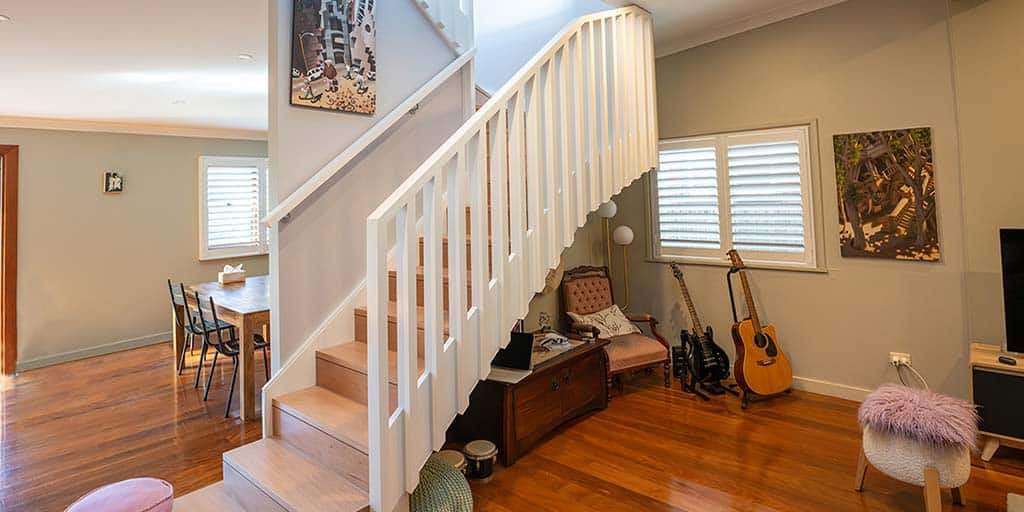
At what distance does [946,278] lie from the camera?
3.12 m

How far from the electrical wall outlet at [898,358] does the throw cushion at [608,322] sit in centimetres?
173

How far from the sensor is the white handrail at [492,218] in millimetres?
1755

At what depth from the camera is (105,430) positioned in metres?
3.32

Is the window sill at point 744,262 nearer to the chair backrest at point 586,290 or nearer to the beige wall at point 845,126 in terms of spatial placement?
the beige wall at point 845,126

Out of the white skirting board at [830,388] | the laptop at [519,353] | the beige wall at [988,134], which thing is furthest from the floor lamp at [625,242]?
the beige wall at [988,134]

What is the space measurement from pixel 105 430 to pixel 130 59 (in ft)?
8.33

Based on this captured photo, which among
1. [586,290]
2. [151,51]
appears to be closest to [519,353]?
[586,290]

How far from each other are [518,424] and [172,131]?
551 cm

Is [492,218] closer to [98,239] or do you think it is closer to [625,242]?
[625,242]


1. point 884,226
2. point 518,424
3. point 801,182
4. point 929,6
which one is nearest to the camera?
point 518,424

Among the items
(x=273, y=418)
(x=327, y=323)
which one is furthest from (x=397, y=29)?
(x=273, y=418)

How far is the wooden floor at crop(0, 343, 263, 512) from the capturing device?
2.68 metres

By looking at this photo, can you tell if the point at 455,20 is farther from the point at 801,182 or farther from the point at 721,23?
the point at 801,182

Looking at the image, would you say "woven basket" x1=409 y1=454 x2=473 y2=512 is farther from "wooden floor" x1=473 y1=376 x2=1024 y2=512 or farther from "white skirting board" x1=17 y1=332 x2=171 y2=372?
"white skirting board" x1=17 y1=332 x2=171 y2=372
